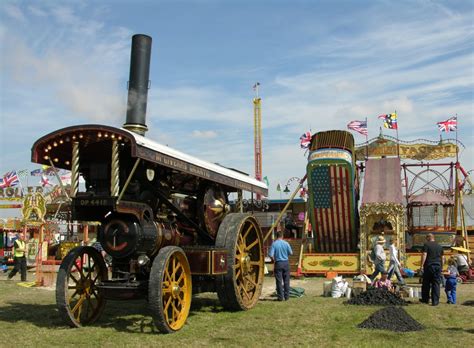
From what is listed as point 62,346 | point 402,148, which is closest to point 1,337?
point 62,346

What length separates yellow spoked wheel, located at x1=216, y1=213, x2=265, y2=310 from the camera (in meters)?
8.76

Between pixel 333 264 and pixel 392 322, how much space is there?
10.0m

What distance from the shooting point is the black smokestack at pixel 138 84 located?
9.22 m

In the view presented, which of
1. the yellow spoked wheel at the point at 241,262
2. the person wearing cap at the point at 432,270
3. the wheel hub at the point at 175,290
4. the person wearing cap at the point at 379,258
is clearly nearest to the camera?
the wheel hub at the point at 175,290

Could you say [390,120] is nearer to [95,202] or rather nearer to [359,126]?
[359,126]

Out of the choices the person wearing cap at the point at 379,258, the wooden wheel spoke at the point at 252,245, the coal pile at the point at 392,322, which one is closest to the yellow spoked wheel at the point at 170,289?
the wooden wheel spoke at the point at 252,245

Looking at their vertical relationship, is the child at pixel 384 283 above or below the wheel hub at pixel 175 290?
below

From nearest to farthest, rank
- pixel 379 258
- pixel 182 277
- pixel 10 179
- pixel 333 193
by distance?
pixel 182 277, pixel 379 258, pixel 333 193, pixel 10 179

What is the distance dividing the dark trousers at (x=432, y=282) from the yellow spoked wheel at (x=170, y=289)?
4.77 meters

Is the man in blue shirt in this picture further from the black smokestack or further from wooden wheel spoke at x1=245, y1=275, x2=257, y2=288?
the black smokestack

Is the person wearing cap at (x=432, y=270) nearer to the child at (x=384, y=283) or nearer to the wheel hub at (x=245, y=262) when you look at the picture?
the child at (x=384, y=283)

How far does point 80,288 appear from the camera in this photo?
791 cm

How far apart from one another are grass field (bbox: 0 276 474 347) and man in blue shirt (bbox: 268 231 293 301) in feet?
1.29

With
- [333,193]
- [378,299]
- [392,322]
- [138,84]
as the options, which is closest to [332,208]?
[333,193]
